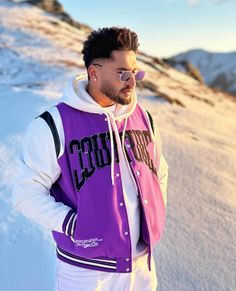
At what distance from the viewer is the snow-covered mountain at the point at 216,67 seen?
195 ft

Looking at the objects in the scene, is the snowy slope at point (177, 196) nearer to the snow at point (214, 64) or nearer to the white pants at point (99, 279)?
the white pants at point (99, 279)

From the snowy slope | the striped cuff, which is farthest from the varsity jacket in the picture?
the snowy slope

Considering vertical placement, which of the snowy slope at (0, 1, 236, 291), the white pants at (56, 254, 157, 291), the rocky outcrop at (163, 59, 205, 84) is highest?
the white pants at (56, 254, 157, 291)

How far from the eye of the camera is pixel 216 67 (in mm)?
64938

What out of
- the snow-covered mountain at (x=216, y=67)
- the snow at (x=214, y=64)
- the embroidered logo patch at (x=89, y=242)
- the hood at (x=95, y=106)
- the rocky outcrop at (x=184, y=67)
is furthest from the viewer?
the snow at (x=214, y=64)

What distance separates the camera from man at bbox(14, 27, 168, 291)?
179 centimetres

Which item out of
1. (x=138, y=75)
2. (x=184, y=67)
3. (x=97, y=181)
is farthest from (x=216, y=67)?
(x=97, y=181)

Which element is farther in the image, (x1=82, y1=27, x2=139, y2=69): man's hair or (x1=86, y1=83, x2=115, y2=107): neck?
(x1=86, y1=83, x2=115, y2=107): neck

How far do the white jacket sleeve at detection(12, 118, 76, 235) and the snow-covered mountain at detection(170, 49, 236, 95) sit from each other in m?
53.3

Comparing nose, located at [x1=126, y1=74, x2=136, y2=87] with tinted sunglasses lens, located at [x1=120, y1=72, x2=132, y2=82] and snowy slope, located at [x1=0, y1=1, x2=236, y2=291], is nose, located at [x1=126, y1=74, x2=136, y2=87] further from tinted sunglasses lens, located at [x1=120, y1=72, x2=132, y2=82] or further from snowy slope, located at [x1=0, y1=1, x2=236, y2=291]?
snowy slope, located at [x1=0, y1=1, x2=236, y2=291]

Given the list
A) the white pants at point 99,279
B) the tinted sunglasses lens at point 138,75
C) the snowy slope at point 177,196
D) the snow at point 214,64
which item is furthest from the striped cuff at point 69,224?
the snow at point 214,64

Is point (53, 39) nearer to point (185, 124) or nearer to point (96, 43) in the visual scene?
point (185, 124)

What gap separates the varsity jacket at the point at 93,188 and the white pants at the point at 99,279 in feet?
0.10

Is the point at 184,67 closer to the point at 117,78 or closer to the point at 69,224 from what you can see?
the point at 117,78
